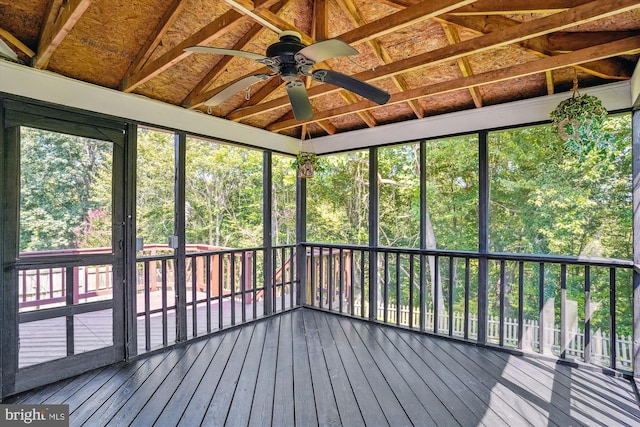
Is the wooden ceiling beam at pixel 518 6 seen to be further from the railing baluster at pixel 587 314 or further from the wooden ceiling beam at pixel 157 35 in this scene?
the railing baluster at pixel 587 314

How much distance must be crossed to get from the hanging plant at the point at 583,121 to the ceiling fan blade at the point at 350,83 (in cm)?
173

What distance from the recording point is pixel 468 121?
3752mm

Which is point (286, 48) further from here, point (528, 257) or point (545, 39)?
point (528, 257)

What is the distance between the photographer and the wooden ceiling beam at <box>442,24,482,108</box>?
109 inches

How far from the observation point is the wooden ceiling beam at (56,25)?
2.08 m

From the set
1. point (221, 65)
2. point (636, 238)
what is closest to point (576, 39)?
point (636, 238)

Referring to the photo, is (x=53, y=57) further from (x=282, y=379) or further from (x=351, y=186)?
(x=351, y=186)

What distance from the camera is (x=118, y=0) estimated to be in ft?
8.57

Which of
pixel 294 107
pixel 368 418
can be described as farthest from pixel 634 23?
pixel 368 418

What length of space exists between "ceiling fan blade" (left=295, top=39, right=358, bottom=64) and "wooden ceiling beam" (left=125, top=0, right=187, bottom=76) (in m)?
1.42

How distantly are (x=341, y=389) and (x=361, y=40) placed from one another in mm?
2688

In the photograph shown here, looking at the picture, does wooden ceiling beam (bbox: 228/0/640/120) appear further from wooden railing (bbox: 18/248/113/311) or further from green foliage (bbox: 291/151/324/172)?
wooden railing (bbox: 18/248/113/311)

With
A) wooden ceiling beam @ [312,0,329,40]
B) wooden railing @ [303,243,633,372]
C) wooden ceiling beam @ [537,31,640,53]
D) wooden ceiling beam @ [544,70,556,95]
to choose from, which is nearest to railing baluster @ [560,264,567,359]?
wooden railing @ [303,243,633,372]

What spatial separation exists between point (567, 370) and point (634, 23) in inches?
114
